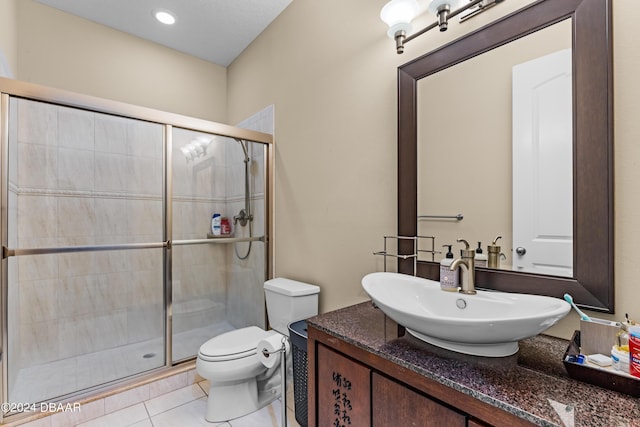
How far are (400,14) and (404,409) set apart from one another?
1.50 m

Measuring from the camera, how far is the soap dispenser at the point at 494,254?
1112 millimetres

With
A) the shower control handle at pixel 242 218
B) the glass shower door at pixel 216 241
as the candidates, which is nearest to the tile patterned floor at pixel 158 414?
the glass shower door at pixel 216 241

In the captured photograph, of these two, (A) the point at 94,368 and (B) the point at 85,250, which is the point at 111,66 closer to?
(B) the point at 85,250

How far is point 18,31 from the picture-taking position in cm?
212

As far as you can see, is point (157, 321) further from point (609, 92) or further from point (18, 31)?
point (609, 92)

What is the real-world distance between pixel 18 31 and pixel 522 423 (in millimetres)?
3380

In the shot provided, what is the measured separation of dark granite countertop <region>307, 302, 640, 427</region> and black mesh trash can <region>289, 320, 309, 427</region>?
0.58 meters

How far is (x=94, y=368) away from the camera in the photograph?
199 cm

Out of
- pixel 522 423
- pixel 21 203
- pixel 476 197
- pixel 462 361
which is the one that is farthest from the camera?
pixel 21 203

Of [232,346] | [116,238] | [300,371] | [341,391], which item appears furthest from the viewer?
[116,238]

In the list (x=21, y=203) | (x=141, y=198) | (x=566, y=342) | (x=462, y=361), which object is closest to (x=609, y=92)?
(x=566, y=342)

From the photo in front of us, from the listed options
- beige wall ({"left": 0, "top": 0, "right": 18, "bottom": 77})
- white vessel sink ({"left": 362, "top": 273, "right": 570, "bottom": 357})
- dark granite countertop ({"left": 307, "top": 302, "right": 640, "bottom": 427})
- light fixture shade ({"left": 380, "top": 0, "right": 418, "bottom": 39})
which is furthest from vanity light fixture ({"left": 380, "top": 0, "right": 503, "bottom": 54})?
beige wall ({"left": 0, "top": 0, "right": 18, "bottom": 77})

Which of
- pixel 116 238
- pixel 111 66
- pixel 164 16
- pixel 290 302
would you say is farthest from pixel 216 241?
pixel 164 16

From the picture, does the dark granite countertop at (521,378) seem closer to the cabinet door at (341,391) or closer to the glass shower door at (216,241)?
the cabinet door at (341,391)
